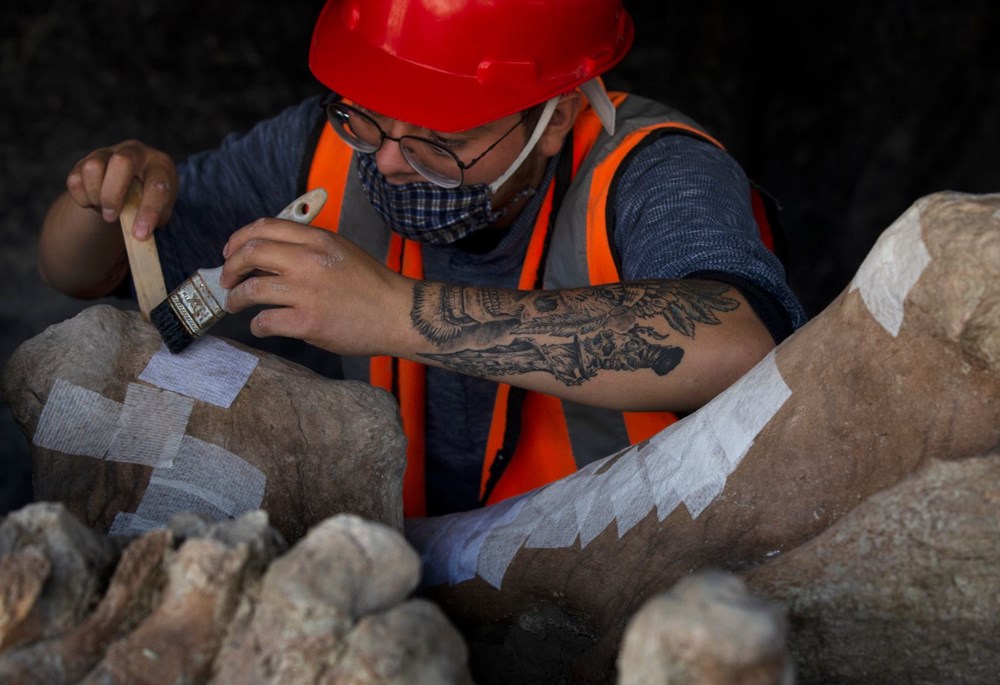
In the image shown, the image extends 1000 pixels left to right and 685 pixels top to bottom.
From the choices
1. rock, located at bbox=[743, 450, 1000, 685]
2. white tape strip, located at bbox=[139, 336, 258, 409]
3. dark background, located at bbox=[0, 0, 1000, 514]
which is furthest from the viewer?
dark background, located at bbox=[0, 0, 1000, 514]

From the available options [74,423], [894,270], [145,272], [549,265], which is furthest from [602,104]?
[74,423]

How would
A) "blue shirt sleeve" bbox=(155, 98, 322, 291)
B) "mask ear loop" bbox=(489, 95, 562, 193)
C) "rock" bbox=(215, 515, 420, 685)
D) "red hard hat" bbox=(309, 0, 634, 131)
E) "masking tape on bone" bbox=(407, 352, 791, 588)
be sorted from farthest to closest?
"blue shirt sleeve" bbox=(155, 98, 322, 291)
"mask ear loop" bbox=(489, 95, 562, 193)
"red hard hat" bbox=(309, 0, 634, 131)
"masking tape on bone" bbox=(407, 352, 791, 588)
"rock" bbox=(215, 515, 420, 685)

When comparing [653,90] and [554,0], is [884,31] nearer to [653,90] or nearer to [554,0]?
[653,90]

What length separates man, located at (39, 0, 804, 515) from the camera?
1.68m

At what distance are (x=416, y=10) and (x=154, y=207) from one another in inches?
21.7

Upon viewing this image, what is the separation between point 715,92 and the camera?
3.83 m

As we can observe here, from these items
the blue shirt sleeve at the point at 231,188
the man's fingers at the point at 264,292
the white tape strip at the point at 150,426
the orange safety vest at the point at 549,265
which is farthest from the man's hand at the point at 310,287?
the blue shirt sleeve at the point at 231,188

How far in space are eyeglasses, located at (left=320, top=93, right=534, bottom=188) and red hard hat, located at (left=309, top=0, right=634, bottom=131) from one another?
0.12ft

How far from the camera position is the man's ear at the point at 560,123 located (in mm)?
2115

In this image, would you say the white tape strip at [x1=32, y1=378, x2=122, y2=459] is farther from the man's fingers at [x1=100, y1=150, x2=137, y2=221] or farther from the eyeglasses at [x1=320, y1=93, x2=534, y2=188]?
the eyeglasses at [x1=320, y1=93, x2=534, y2=188]

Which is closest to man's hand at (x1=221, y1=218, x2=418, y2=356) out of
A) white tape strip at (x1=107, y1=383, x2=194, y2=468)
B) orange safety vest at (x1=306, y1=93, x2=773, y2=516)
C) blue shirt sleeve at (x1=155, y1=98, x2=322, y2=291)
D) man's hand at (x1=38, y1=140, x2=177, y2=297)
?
white tape strip at (x1=107, y1=383, x2=194, y2=468)

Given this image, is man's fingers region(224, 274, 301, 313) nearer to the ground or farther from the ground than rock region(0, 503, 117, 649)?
nearer to the ground

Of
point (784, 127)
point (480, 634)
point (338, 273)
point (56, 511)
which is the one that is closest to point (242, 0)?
point (784, 127)

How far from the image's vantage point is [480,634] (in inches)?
62.6
